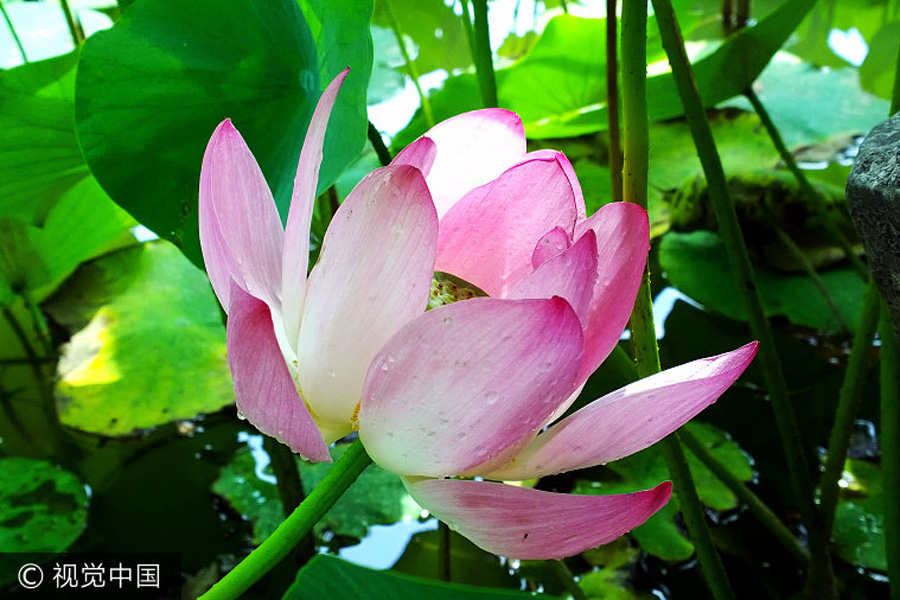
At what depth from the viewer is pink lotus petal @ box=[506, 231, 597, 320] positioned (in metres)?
0.29

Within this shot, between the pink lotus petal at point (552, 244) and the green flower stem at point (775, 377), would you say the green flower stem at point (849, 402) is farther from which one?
the pink lotus petal at point (552, 244)

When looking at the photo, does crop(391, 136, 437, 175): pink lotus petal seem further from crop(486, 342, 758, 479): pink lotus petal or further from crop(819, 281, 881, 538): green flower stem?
crop(819, 281, 881, 538): green flower stem

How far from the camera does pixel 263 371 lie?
11.2 inches

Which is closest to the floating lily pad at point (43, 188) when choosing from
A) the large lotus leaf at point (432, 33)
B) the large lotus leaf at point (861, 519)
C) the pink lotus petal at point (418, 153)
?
the pink lotus petal at point (418, 153)

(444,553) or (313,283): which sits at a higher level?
(313,283)

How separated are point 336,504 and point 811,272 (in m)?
0.72

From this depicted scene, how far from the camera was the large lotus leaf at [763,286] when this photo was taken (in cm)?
103

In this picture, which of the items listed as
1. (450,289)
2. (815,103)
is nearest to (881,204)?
(450,289)

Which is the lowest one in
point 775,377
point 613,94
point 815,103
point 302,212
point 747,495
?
point 747,495

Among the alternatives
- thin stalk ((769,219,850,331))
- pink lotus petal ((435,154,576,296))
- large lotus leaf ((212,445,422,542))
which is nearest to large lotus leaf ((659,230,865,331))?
thin stalk ((769,219,850,331))

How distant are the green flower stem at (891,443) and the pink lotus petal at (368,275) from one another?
42 cm

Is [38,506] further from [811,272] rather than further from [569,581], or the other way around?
[811,272]

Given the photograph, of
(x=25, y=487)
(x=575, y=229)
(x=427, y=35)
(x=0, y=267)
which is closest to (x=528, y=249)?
(x=575, y=229)

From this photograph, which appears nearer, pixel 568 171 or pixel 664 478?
pixel 568 171
